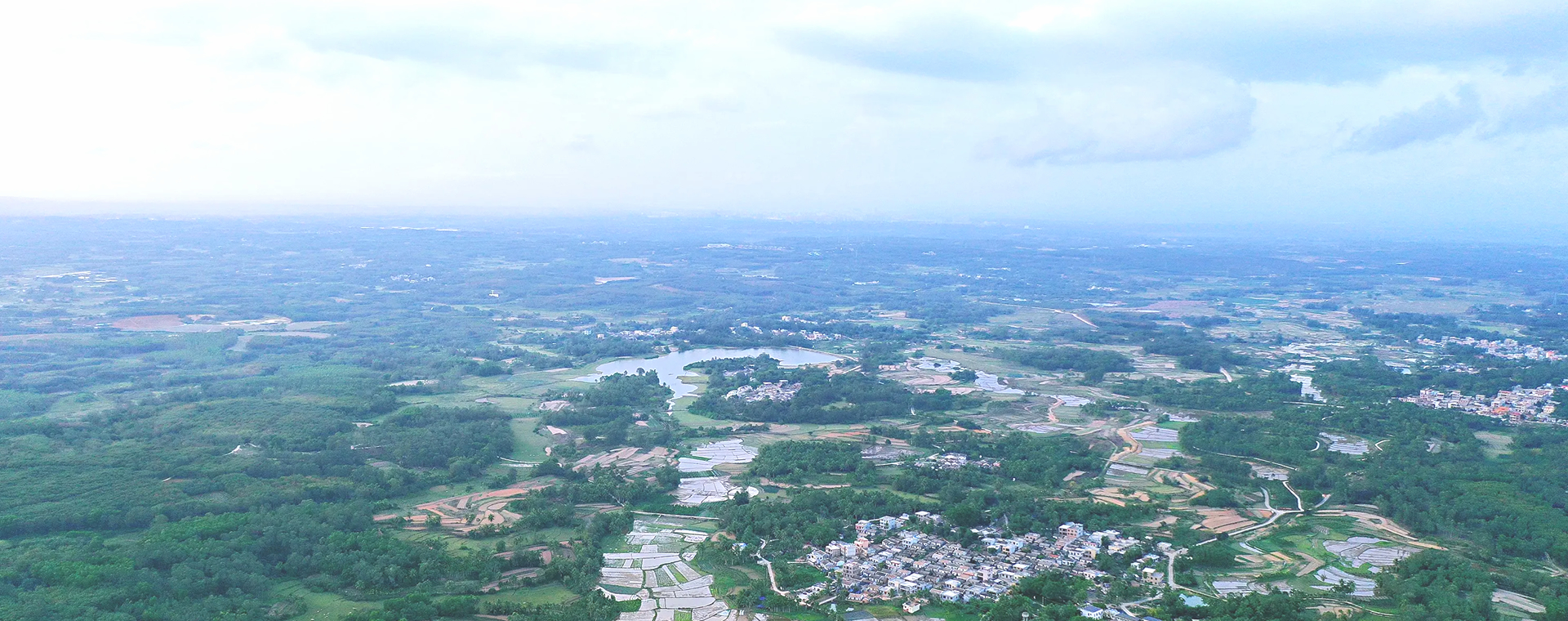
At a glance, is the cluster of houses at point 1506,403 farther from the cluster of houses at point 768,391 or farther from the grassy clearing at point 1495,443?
the cluster of houses at point 768,391

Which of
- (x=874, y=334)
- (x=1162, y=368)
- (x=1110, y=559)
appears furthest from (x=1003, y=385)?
(x=1110, y=559)

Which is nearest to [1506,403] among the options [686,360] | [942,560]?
[942,560]

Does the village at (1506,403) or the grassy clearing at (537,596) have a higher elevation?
the village at (1506,403)

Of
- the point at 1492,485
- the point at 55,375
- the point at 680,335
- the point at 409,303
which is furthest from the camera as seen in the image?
the point at 409,303

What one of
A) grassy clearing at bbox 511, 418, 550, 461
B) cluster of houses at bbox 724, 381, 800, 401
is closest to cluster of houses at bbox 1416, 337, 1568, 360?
cluster of houses at bbox 724, 381, 800, 401

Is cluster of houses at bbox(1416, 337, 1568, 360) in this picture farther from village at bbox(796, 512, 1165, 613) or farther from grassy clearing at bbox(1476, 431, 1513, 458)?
village at bbox(796, 512, 1165, 613)

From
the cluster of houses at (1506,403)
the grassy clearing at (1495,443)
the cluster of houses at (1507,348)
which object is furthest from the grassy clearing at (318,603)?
the cluster of houses at (1507,348)

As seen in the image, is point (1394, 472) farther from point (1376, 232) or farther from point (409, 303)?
point (1376, 232)

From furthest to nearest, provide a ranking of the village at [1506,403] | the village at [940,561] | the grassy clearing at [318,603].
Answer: the village at [1506,403], the village at [940,561], the grassy clearing at [318,603]
